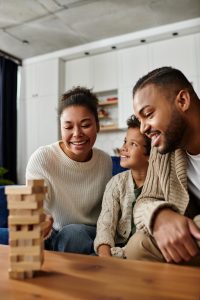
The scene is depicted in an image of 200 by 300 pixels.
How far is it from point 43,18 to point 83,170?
276 centimetres

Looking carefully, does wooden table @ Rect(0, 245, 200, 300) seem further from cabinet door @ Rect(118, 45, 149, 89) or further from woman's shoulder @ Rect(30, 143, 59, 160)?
cabinet door @ Rect(118, 45, 149, 89)

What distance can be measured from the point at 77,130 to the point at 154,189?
58 cm

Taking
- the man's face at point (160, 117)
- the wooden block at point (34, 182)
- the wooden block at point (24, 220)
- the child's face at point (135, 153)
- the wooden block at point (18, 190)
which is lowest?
the wooden block at point (24, 220)

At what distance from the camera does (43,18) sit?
3.81 metres

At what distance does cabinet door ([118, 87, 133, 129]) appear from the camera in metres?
4.33

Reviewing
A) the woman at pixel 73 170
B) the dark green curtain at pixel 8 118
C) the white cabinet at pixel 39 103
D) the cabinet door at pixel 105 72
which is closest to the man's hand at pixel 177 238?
the woman at pixel 73 170

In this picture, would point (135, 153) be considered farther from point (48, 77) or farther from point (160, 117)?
point (48, 77)

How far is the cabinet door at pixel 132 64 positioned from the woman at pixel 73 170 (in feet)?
8.89

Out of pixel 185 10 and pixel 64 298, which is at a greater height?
pixel 185 10

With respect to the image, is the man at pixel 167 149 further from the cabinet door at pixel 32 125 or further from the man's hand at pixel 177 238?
the cabinet door at pixel 32 125

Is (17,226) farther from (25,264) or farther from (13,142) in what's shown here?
(13,142)

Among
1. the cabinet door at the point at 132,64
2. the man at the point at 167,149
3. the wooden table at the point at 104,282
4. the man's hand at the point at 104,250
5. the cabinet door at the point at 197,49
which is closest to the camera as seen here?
the wooden table at the point at 104,282

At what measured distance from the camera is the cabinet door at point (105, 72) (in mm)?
4516

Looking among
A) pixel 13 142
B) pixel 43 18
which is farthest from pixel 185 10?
pixel 13 142
